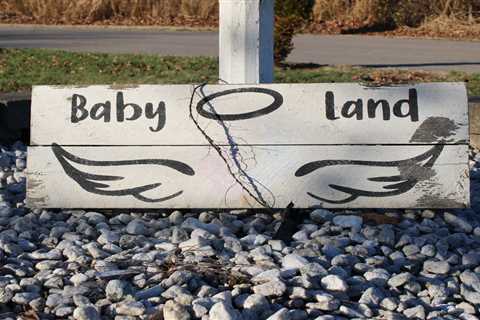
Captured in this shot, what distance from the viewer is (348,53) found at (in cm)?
1578

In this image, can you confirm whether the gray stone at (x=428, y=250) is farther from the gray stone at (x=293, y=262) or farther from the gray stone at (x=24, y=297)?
the gray stone at (x=24, y=297)

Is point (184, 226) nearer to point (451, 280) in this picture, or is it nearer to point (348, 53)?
point (451, 280)

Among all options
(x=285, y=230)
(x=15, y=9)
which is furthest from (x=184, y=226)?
(x=15, y=9)

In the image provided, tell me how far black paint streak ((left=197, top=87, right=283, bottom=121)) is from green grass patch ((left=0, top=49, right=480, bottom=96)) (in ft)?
18.4

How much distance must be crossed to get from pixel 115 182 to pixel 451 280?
6.32ft

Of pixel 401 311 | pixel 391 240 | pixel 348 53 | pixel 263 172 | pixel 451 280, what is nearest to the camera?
pixel 401 311

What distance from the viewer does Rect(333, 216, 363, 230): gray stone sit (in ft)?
15.4

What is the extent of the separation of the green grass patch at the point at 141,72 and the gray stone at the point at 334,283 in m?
6.71

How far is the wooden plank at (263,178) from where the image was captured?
493 cm

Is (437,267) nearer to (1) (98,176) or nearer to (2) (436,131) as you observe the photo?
(2) (436,131)

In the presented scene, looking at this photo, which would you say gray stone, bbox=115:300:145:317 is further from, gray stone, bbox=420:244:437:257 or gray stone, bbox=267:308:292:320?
gray stone, bbox=420:244:437:257

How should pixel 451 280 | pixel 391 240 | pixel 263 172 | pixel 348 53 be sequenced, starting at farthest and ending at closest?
pixel 348 53
pixel 263 172
pixel 391 240
pixel 451 280

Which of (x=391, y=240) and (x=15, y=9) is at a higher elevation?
(x=15, y=9)

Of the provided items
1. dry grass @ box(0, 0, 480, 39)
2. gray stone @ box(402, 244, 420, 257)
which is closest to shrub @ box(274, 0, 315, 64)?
dry grass @ box(0, 0, 480, 39)
